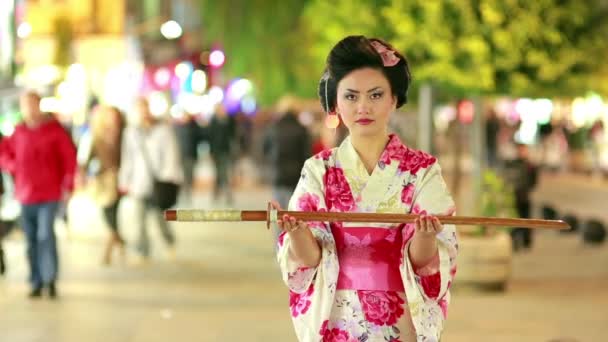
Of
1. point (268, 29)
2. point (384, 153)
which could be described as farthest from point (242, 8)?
point (384, 153)

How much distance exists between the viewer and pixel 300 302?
16.8 feet

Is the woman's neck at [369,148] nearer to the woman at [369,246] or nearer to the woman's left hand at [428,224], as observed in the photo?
the woman at [369,246]

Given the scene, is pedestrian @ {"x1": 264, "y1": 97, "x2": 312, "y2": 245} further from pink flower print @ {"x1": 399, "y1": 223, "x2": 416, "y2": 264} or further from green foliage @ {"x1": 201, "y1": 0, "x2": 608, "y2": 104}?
pink flower print @ {"x1": 399, "y1": 223, "x2": 416, "y2": 264}

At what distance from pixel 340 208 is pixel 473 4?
9.28 meters

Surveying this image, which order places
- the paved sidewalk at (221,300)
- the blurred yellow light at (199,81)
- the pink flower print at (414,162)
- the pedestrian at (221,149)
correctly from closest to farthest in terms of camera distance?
the pink flower print at (414,162) < the paved sidewalk at (221,300) < the pedestrian at (221,149) < the blurred yellow light at (199,81)

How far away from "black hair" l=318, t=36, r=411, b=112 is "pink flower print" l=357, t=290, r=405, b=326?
30.2 inches

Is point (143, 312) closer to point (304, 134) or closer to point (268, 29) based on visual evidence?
point (304, 134)

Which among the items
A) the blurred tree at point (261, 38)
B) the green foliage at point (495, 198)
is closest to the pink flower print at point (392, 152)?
the green foliage at point (495, 198)

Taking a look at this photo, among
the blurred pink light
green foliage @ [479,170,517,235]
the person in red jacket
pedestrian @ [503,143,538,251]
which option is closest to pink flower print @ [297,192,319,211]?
the person in red jacket

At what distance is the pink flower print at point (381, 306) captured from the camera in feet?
16.4

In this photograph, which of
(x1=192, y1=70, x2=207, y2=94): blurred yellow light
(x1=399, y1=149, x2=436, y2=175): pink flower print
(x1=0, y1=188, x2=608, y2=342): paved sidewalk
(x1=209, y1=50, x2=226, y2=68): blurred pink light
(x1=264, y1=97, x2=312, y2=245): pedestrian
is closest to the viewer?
(x1=399, y1=149, x2=436, y2=175): pink flower print

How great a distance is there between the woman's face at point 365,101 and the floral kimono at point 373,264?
0.45 feet

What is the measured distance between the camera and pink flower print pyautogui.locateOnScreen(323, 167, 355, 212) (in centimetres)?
502

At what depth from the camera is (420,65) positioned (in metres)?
14.7
